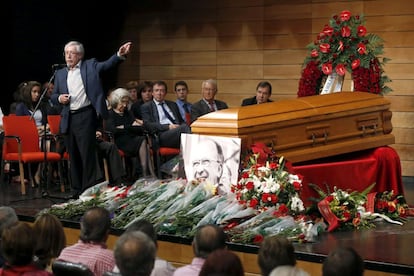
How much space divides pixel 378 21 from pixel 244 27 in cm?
171

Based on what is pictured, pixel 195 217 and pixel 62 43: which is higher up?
pixel 62 43

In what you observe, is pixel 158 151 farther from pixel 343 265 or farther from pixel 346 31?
pixel 343 265

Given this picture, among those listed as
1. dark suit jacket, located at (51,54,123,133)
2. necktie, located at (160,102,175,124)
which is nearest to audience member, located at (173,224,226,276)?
dark suit jacket, located at (51,54,123,133)

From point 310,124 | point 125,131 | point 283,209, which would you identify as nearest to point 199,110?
point 125,131

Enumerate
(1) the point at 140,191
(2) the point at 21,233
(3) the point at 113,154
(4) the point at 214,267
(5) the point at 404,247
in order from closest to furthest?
(4) the point at 214,267, (2) the point at 21,233, (5) the point at 404,247, (1) the point at 140,191, (3) the point at 113,154

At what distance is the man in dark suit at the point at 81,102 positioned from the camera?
6.87 metres

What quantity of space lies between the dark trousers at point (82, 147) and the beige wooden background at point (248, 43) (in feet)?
11.3

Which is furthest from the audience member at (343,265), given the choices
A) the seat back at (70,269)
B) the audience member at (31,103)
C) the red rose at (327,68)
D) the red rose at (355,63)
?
the audience member at (31,103)

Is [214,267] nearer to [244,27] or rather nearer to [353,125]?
[353,125]

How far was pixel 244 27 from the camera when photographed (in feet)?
33.8

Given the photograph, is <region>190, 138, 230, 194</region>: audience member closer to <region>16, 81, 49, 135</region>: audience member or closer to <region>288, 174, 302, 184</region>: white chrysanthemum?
<region>288, 174, 302, 184</region>: white chrysanthemum

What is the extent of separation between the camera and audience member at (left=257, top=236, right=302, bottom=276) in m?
3.26

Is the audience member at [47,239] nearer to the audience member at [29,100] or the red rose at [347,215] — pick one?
the red rose at [347,215]

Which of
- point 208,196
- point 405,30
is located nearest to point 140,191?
point 208,196
